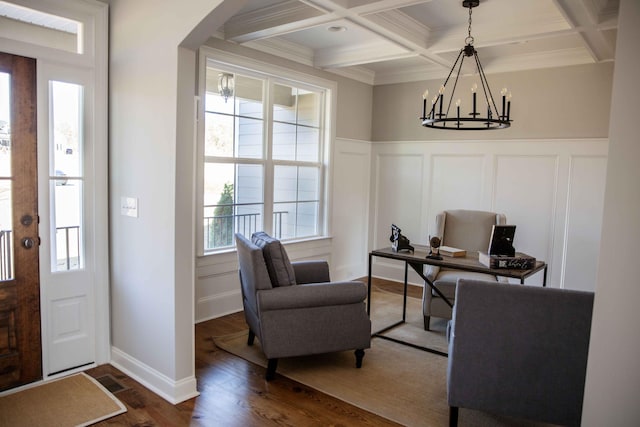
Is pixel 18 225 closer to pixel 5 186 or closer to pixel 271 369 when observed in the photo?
pixel 5 186

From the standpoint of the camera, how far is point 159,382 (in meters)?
2.95

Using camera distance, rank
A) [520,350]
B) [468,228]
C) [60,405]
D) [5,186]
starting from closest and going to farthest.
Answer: [520,350], [60,405], [5,186], [468,228]

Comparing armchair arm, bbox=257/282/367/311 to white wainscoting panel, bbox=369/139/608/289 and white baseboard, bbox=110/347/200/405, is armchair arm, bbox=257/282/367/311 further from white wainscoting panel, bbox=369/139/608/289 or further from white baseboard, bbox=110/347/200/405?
white wainscoting panel, bbox=369/139/608/289

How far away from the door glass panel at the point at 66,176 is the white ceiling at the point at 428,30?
1.53 m

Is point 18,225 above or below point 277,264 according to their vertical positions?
above

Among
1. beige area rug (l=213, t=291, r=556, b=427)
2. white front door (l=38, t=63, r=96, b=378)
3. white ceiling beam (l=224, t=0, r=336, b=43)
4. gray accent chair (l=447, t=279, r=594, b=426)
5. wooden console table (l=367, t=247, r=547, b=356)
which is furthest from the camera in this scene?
white ceiling beam (l=224, t=0, r=336, b=43)

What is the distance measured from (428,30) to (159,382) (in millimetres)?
3541

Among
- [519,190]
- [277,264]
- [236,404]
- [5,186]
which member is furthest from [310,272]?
[519,190]

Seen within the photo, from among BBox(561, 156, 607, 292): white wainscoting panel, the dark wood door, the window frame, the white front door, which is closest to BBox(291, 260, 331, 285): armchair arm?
the window frame

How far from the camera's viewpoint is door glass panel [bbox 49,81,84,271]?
305cm

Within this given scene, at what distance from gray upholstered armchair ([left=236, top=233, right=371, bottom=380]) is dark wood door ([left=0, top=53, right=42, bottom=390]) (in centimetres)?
135

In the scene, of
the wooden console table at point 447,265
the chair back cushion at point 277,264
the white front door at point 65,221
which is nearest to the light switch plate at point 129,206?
the white front door at point 65,221

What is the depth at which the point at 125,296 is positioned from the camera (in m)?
3.23

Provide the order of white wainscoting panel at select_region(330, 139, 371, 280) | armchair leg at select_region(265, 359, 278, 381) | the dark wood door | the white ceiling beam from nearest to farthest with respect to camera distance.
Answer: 1. the dark wood door
2. armchair leg at select_region(265, 359, 278, 381)
3. the white ceiling beam
4. white wainscoting panel at select_region(330, 139, 371, 280)
